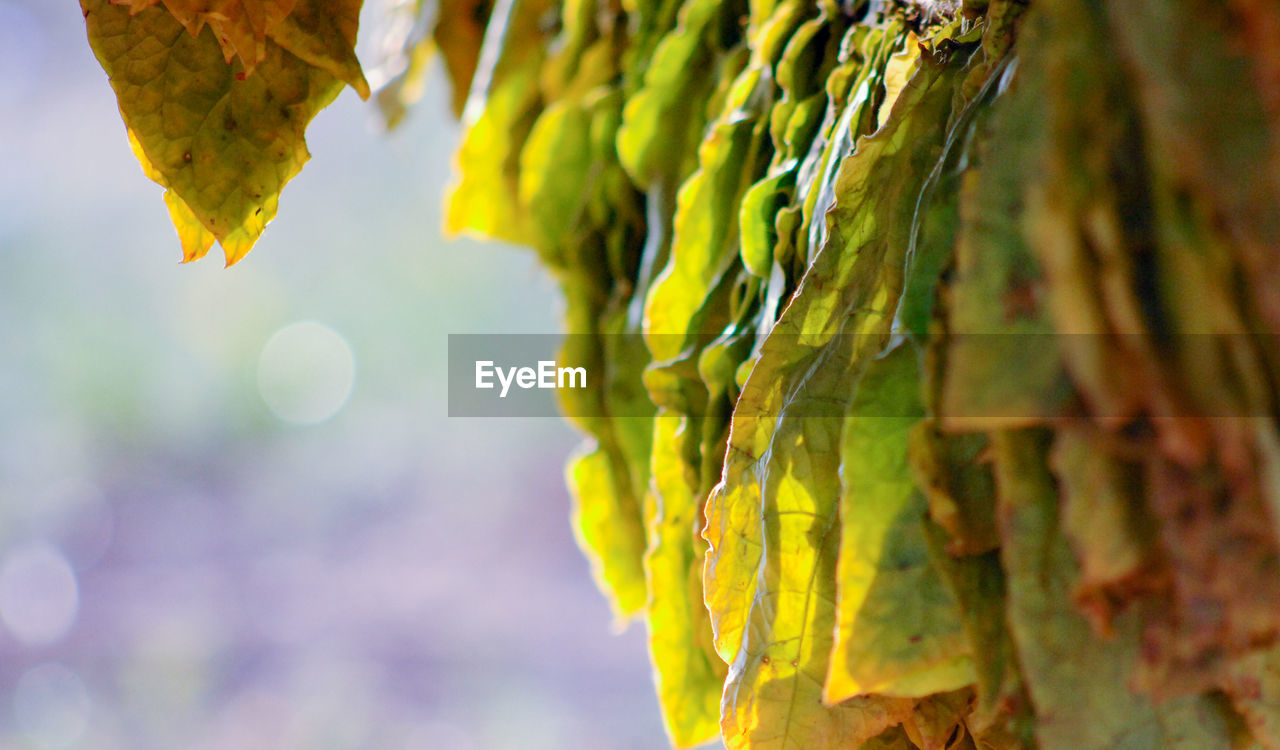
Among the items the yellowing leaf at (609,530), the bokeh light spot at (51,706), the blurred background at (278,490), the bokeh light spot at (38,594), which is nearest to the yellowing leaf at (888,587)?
the yellowing leaf at (609,530)

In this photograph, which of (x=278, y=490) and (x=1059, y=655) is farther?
(x=278, y=490)

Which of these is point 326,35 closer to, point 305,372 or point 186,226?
point 186,226

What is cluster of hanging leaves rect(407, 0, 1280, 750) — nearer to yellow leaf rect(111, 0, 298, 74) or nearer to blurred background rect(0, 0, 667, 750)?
yellow leaf rect(111, 0, 298, 74)

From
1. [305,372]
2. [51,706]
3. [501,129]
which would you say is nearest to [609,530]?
[501,129]

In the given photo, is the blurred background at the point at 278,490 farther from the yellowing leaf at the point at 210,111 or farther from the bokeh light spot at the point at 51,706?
the yellowing leaf at the point at 210,111

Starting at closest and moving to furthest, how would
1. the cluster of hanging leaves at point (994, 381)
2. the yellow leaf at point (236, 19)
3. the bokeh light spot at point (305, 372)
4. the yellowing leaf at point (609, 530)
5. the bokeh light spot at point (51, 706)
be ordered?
the cluster of hanging leaves at point (994, 381), the yellow leaf at point (236, 19), the yellowing leaf at point (609, 530), the bokeh light spot at point (51, 706), the bokeh light spot at point (305, 372)
